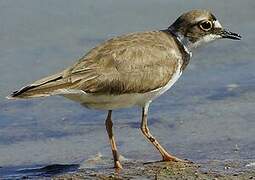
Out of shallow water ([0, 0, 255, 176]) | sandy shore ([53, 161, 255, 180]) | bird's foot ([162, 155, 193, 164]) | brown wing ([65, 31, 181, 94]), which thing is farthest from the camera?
shallow water ([0, 0, 255, 176])

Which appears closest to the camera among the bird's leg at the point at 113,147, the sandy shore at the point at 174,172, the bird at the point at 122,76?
the sandy shore at the point at 174,172

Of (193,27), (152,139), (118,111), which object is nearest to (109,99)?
(152,139)

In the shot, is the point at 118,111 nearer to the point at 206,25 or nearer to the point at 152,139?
the point at 152,139

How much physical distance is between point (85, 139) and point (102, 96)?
1294mm

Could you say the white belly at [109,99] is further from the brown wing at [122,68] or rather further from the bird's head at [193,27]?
the bird's head at [193,27]

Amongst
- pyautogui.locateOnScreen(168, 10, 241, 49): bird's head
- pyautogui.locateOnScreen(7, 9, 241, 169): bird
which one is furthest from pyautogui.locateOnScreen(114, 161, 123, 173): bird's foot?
pyautogui.locateOnScreen(168, 10, 241, 49): bird's head

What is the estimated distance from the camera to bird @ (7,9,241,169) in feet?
24.6

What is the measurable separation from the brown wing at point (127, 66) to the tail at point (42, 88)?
122mm

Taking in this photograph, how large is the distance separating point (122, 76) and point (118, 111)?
178 centimetres

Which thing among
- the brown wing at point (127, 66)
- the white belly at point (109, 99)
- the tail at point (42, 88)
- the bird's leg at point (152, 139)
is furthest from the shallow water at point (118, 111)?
the tail at point (42, 88)

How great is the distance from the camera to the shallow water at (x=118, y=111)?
28.0 feet

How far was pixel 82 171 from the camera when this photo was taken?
7578 millimetres

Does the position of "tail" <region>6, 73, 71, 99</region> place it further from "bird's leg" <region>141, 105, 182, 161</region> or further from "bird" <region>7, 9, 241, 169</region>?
"bird's leg" <region>141, 105, 182, 161</region>

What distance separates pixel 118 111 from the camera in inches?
374
